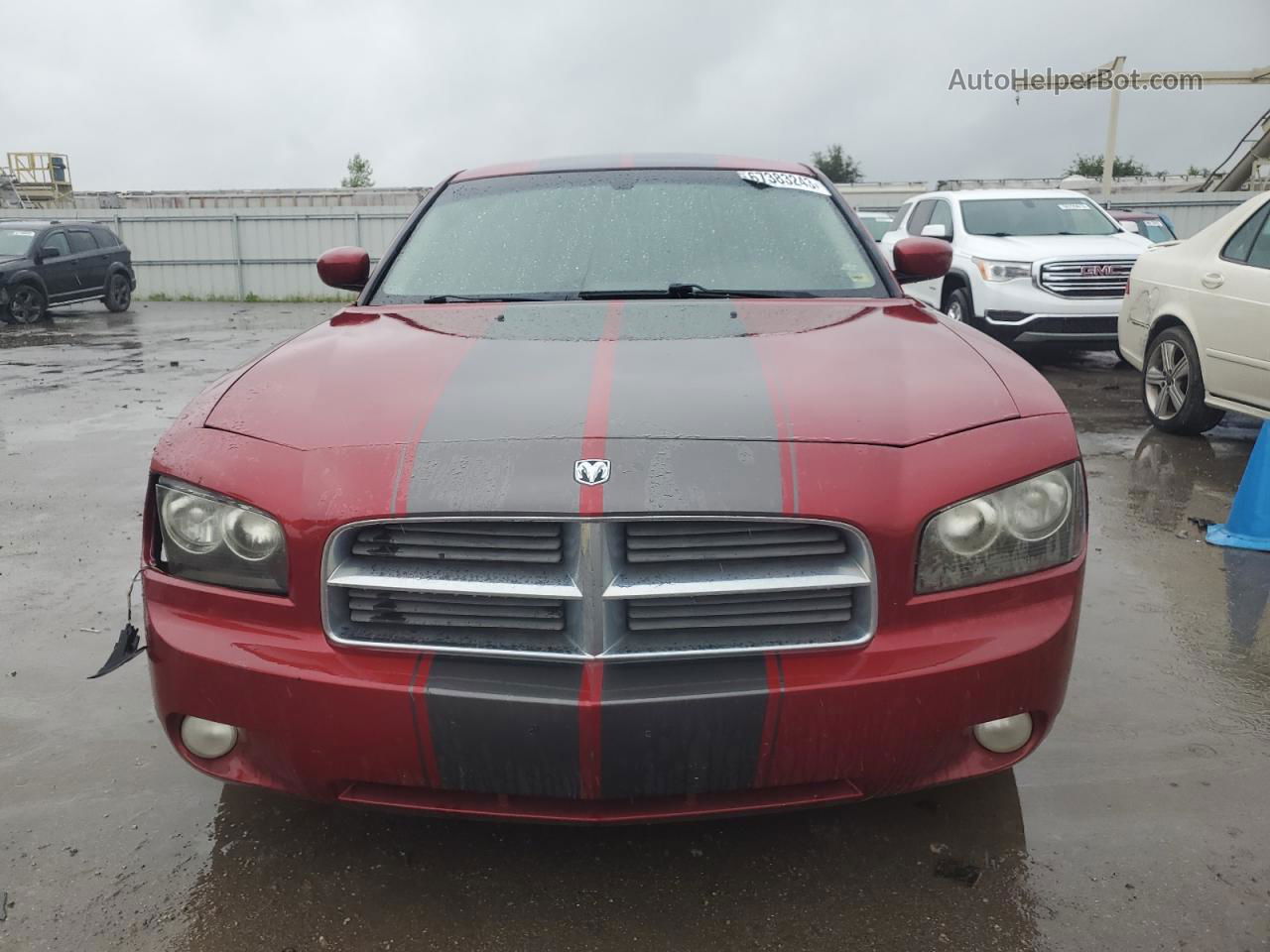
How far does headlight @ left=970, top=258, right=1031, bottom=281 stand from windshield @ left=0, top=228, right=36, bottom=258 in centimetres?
1413

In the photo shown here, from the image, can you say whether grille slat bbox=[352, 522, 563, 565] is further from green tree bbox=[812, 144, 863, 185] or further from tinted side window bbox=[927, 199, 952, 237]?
green tree bbox=[812, 144, 863, 185]

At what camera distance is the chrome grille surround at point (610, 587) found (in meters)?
1.85

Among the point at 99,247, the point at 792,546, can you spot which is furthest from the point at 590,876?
the point at 99,247

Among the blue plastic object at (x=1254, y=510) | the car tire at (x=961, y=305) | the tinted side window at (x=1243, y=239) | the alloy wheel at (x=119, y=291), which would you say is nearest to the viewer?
the blue plastic object at (x=1254, y=510)

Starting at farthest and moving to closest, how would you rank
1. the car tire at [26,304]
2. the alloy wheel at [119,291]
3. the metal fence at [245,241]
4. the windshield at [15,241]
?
1. the metal fence at [245,241]
2. the alloy wheel at [119,291]
3. the windshield at [15,241]
4. the car tire at [26,304]

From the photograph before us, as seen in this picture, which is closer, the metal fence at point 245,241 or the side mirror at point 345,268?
the side mirror at point 345,268

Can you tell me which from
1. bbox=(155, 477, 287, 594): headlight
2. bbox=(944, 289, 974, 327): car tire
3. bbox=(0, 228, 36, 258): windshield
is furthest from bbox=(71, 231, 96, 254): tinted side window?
bbox=(155, 477, 287, 594): headlight

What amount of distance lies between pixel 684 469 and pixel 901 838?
1.03m

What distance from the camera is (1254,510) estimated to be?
4449mm

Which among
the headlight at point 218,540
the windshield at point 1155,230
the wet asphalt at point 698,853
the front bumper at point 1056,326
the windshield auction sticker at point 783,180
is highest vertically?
the windshield auction sticker at point 783,180

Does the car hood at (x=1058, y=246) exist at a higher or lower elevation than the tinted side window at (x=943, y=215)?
lower

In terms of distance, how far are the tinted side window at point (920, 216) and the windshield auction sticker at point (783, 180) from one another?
831 cm

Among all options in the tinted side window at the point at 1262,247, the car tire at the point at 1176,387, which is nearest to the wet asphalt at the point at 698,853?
the tinted side window at the point at 1262,247

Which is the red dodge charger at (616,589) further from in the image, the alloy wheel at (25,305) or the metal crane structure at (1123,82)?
the metal crane structure at (1123,82)
